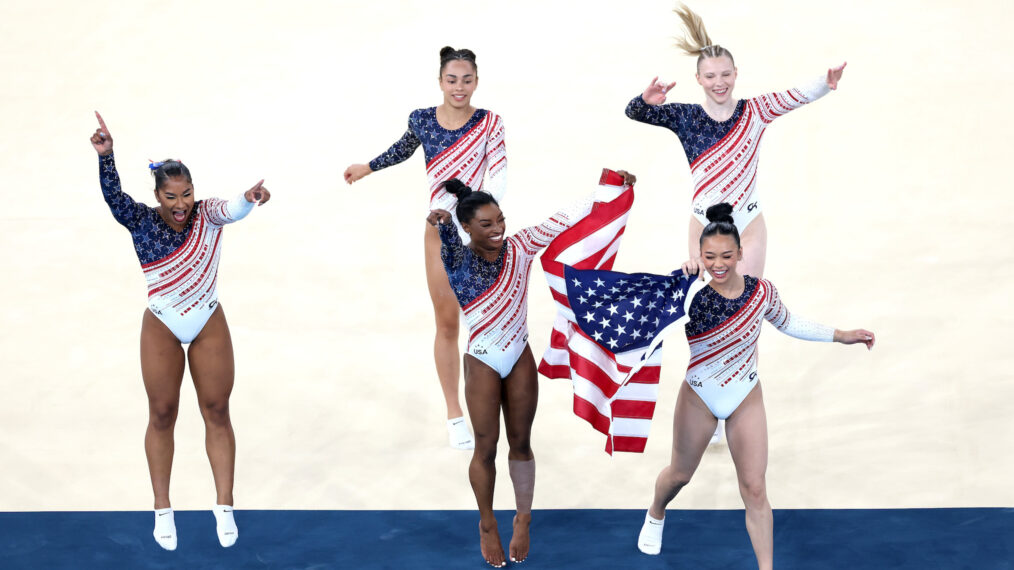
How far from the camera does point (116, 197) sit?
21.8ft

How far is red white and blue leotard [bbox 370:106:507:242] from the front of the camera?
7.67 m

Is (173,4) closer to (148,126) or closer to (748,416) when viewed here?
(148,126)

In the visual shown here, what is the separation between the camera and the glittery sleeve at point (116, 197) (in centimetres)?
662

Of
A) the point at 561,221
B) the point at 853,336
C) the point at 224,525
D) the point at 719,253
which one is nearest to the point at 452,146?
the point at 561,221

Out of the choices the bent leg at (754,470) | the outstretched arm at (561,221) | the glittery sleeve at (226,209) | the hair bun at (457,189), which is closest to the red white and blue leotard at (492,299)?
the outstretched arm at (561,221)

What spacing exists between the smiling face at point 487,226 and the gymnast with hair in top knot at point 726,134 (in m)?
1.22

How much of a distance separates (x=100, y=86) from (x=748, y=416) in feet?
27.5

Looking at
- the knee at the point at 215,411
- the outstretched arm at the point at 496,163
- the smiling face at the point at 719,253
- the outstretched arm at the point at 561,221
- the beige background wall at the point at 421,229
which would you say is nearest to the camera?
the smiling face at the point at 719,253

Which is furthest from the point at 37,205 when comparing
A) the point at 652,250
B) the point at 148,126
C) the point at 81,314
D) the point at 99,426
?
the point at 652,250

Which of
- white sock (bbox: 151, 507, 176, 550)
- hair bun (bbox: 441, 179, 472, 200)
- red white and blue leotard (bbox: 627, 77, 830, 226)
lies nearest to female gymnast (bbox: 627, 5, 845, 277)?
red white and blue leotard (bbox: 627, 77, 830, 226)

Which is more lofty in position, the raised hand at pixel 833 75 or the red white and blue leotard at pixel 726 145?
the raised hand at pixel 833 75

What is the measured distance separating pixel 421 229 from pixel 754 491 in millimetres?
5432

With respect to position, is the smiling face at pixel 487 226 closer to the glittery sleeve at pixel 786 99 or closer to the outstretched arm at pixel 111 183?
the outstretched arm at pixel 111 183

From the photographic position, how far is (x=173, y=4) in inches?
527
